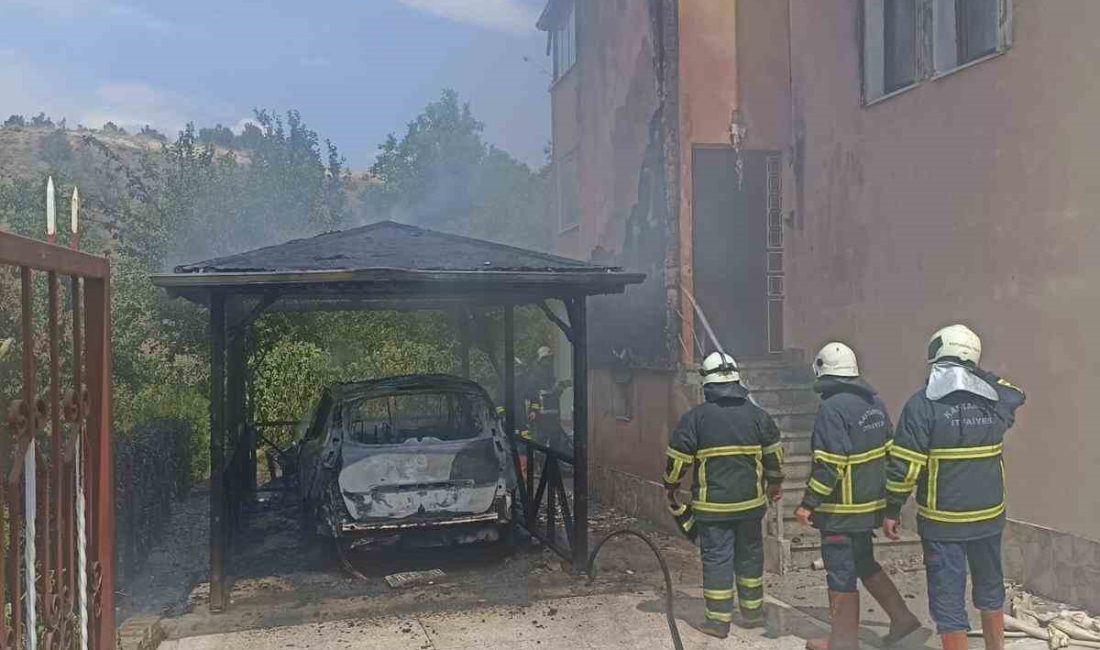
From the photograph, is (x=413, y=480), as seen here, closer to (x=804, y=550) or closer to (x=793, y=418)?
(x=804, y=550)

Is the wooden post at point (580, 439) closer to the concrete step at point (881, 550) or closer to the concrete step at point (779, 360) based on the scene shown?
the concrete step at point (881, 550)

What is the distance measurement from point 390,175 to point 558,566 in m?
36.7

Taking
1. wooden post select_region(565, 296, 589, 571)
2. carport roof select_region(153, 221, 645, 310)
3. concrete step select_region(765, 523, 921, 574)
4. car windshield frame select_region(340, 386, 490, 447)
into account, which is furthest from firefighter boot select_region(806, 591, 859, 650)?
car windshield frame select_region(340, 386, 490, 447)

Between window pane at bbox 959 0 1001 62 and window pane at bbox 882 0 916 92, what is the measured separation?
693mm

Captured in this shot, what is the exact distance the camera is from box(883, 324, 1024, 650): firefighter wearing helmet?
17.0 feet

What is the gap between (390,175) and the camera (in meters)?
43.2

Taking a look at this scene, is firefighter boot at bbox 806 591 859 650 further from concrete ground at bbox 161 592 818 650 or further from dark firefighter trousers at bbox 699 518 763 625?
dark firefighter trousers at bbox 699 518 763 625

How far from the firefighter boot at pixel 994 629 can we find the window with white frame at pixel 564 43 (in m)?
12.8

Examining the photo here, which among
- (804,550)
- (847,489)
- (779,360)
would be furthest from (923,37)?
(847,489)

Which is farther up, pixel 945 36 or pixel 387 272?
pixel 945 36

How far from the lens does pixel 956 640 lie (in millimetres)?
5180

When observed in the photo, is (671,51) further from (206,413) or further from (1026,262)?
(206,413)

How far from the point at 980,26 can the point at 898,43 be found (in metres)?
1.16

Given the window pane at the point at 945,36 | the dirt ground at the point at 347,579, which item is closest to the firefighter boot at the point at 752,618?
the dirt ground at the point at 347,579
